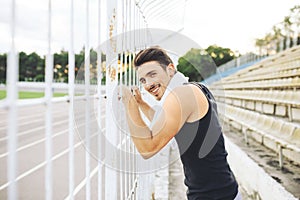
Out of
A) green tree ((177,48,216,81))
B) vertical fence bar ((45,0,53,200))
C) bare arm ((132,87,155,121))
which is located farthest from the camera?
green tree ((177,48,216,81))

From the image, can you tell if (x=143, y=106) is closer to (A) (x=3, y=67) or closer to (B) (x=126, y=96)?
(B) (x=126, y=96)

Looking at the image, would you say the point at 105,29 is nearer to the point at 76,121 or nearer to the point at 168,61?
the point at 168,61

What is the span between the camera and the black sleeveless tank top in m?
1.15

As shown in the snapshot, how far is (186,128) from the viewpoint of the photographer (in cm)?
112

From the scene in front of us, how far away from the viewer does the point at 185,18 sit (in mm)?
3105

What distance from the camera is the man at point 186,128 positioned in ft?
3.51

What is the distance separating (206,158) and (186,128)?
17 centimetres

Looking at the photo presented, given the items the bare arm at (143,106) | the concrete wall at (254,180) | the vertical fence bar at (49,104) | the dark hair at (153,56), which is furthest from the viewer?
the concrete wall at (254,180)

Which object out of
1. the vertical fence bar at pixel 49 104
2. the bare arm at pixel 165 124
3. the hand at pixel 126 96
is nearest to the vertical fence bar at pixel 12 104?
the vertical fence bar at pixel 49 104

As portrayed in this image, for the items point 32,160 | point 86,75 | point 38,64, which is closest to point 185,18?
point 86,75

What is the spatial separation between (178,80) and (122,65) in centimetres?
39

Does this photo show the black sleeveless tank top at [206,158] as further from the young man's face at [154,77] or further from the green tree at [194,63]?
the green tree at [194,63]

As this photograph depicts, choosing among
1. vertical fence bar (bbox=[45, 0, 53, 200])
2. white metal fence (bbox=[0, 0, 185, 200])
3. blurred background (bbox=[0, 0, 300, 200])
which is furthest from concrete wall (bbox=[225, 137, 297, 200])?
vertical fence bar (bbox=[45, 0, 53, 200])

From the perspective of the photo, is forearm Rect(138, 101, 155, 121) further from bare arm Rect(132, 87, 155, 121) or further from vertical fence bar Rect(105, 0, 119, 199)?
vertical fence bar Rect(105, 0, 119, 199)
